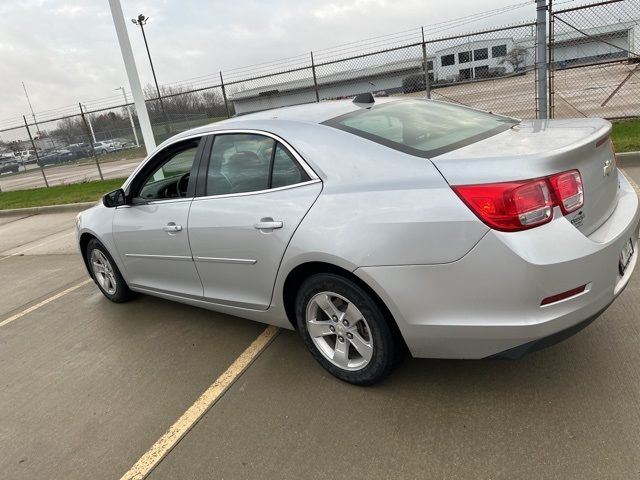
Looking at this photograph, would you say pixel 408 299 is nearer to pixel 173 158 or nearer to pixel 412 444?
pixel 412 444

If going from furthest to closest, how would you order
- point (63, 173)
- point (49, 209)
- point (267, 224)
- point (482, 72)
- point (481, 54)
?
point (63, 173), point (49, 209), point (481, 54), point (482, 72), point (267, 224)

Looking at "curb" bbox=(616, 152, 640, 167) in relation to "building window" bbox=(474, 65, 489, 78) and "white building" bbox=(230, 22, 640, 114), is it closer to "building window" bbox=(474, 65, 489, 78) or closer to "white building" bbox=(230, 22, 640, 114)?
"white building" bbox=(230, 22, 640, 114)

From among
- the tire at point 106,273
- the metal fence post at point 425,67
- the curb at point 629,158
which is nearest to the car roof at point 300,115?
the tire at point 106,273

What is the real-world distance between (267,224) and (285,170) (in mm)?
341

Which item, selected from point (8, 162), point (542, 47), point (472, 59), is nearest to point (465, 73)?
Result: point (472, 59)

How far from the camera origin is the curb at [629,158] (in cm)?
731

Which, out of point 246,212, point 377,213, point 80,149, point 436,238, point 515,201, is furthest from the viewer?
point 80,149

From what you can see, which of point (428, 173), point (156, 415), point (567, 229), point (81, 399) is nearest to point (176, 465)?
point (156, 415)

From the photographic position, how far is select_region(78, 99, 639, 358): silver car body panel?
222cm

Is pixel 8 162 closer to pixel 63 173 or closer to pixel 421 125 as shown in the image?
pixel 63 173

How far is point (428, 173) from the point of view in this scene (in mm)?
2420

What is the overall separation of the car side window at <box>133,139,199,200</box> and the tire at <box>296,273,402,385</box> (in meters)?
1.37

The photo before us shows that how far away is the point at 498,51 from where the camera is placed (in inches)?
443

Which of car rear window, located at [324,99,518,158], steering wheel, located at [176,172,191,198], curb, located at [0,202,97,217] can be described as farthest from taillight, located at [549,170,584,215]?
curb, located at [0,202,97,217]
